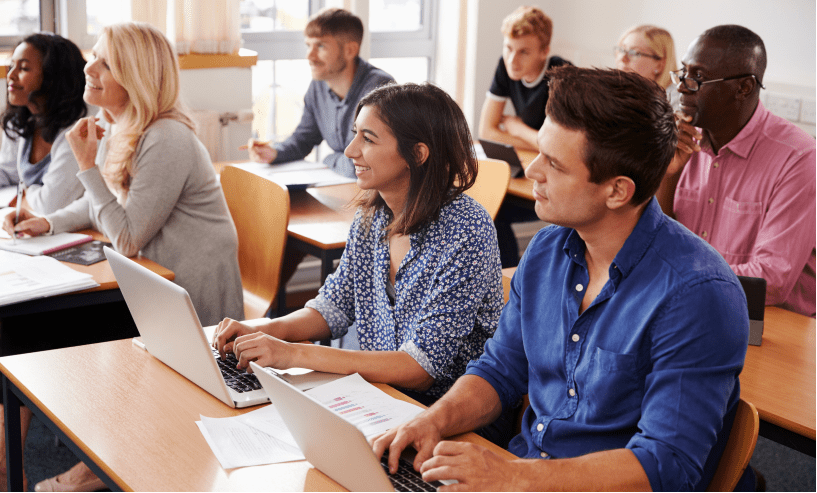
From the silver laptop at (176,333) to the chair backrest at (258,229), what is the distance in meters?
0.97

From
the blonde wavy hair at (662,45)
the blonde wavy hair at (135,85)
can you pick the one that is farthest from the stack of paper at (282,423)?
the blonde wavy hair at (662,45)

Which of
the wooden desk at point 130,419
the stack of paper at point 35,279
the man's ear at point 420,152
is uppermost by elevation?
the man's ear at point 420,152

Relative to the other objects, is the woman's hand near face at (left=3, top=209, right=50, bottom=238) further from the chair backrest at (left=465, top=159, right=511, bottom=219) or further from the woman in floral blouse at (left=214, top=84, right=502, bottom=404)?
the chair backrest at (left=465, top=159, right=511, bottom=219)

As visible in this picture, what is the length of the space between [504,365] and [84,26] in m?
2.96

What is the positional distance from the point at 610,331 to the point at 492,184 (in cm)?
174

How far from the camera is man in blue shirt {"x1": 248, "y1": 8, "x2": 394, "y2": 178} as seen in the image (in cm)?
358

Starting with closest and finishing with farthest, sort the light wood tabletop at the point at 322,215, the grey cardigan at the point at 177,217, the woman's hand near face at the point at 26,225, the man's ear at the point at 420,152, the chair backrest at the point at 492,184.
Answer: the man's ear at the point at 420,152 < the grey cardigan at the point at 177,217 < the woman's hand near face at the point at 26,225 < the light wood tabletop at the point at 322,215 < the chair backrest at the point at 492,184

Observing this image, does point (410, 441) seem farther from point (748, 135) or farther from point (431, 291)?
point (748, 135)

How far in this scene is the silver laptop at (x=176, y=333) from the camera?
134 centimetres

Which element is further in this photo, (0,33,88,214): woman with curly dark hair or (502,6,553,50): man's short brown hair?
(502,6,553,50): man's short brown hair

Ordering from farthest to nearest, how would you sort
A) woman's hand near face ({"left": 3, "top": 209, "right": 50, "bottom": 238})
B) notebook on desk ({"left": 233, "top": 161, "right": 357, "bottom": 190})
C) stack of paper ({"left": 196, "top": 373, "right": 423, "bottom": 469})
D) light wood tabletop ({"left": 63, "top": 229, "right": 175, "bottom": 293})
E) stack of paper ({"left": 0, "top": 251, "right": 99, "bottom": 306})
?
notebook on desk ({"left": 233, "top": 161, "right": 357, "bottom": 190}) < woman's hand near face ({"left": 3, "top": 209, "right": 50, "bottom": 238}) < light wood tabletop ({"left": 63, "top": 229, "right": 175, "bottom": 293}) < stack of paper ({"left": 0, "top": 251, "right": 99, "bottom": 306}) < stack of paper ({"left": 196, "top": 373, "right": 423, "bottom": 469})

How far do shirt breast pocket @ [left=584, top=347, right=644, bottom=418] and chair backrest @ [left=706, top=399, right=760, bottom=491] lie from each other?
0.45 ft

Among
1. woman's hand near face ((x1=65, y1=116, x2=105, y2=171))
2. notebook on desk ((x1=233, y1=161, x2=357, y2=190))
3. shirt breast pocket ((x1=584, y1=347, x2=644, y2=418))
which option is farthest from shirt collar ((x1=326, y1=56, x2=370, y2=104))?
shirt breast pocket ((x1=584, y1=347, x2=644, y2=418))

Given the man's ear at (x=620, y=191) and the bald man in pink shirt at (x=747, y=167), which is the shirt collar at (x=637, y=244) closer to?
the man's ear at (x=620, y=191)
